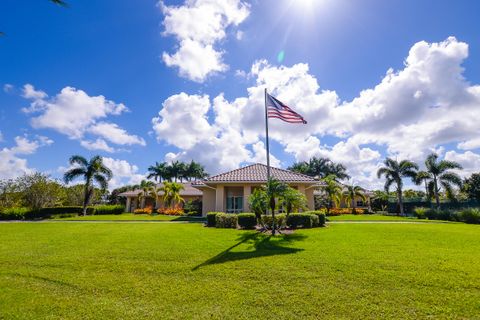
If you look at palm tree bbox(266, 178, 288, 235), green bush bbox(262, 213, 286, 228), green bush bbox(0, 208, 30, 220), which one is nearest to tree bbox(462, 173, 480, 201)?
green bush bbox(262, 213, 286, 228)

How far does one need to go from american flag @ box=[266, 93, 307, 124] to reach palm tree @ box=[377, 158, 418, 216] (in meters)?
26.7

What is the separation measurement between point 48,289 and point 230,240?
7138 mm

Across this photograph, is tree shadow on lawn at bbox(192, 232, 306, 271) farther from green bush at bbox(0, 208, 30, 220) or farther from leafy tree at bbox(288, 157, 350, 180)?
leafy tree at bbox(288, 157, 350, 180)

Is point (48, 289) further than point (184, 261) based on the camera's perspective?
No

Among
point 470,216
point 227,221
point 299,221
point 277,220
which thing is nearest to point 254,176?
point 227,221

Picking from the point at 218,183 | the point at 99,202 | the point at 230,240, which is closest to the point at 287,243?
the point at 230,240

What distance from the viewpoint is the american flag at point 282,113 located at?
14.8 m

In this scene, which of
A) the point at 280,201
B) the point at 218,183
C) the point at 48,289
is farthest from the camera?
the point at 218,183

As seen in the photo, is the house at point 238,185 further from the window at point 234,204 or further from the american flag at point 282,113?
the american flag at point 282,113

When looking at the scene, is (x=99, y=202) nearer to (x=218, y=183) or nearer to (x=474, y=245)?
(x=218, y=183)

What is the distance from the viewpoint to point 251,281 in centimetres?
639

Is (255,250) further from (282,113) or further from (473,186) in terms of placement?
(473,186)

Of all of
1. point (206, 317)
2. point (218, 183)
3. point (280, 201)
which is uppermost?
point (218, 183)

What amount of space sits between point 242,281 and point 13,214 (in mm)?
28843
